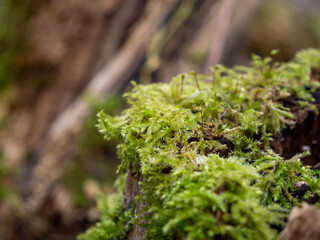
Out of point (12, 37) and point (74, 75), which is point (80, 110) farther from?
point (12, 37)

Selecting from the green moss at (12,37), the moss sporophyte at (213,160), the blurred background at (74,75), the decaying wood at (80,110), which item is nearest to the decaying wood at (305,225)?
the moss sporophyte at (213,160)

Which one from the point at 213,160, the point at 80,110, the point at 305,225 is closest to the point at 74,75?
the point at 80,110

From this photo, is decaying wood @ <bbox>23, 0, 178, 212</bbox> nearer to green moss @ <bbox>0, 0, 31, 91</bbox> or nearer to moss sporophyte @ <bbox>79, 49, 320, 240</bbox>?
green moss @ <bbox>0, 0, 31, 91</bbox>

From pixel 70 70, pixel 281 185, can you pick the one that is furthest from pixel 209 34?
pixel 281 185

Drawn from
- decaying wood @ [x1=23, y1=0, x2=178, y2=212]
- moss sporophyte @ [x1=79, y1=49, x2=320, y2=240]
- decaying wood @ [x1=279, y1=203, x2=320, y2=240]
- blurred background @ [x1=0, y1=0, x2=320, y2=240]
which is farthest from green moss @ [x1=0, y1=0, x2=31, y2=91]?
decaying wood @ [x1=279, y1=203, x2=320, y2=240]

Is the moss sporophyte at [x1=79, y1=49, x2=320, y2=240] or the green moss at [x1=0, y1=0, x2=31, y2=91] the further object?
the green moss at [x1=0, y1=0, x2=31, y2=91]

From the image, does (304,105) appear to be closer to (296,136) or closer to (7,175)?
(296,136)
